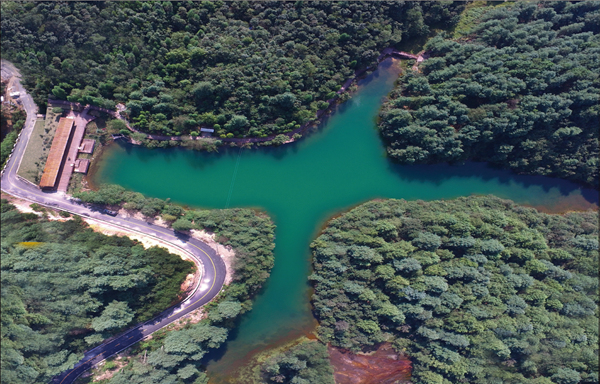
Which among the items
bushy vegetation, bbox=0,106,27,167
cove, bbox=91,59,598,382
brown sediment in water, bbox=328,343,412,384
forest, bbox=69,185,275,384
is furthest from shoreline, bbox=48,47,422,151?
brown sediment in water, bbox=328,343,412,384

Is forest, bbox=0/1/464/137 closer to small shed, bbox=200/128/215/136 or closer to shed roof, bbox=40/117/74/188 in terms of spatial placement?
small shed, bbox=200/128/215/136

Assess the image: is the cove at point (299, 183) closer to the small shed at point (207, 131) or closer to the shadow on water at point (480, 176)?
the shadow on water at point (480, 176)

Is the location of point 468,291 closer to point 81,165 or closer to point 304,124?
point 304,124

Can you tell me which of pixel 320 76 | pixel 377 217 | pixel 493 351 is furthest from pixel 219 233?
pixel 493 351

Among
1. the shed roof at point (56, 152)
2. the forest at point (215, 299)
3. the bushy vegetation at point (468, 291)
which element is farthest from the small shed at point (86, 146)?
the bushy vegetation at point (468, 291)

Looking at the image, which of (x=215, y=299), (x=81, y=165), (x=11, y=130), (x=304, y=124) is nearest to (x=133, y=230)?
(x=81, y=165)

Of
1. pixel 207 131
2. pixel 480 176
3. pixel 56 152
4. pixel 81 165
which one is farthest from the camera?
pixel 480 176
